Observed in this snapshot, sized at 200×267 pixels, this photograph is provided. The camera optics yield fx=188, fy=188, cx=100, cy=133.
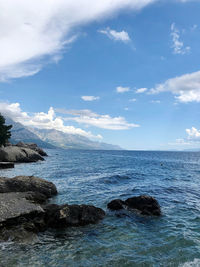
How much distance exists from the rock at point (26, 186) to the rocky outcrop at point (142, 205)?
9181 mm

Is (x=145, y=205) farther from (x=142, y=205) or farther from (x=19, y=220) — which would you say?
(x=19, y=220)

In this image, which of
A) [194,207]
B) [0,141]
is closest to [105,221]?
[194,207]

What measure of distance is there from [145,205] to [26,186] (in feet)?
50.0

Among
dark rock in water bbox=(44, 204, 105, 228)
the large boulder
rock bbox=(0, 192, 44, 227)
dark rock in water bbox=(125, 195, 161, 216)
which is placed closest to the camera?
the large boulder

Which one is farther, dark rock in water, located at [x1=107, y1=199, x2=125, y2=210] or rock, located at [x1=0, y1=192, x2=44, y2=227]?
dark rock in water, located at [x1=107, y1=199, x2=125, y2=210]

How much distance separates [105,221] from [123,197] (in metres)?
9.43

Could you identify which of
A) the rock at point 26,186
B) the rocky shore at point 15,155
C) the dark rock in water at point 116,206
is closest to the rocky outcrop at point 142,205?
the dark rock in water at point 116,206

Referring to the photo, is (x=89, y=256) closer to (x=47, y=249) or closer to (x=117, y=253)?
(x=117, y=253)

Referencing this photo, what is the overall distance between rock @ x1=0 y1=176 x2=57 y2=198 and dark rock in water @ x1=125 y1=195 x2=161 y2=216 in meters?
10.9

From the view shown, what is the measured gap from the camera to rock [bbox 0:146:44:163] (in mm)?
62412

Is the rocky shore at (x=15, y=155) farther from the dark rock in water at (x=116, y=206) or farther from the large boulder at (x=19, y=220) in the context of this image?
the dark rock in water at (x=116, y=206)

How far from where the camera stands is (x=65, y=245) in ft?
43.4

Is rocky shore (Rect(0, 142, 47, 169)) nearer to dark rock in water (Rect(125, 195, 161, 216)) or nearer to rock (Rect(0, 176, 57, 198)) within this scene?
rock (Rect(0, 176, 57, 198))

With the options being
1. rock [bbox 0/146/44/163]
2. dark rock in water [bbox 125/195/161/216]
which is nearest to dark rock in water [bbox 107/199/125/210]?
dark rock in water [bbox 125/195/161/216]
